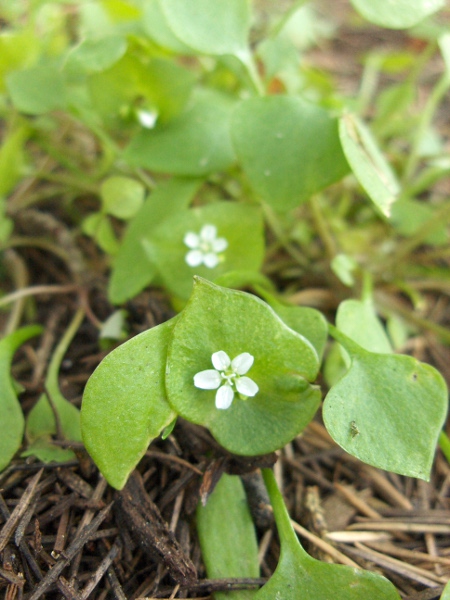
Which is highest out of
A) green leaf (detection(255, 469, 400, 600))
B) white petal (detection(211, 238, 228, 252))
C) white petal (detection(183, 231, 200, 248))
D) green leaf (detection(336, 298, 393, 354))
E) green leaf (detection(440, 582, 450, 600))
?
white petal (detection(183, 231, 200, 248))

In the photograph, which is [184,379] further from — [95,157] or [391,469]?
[95,157]

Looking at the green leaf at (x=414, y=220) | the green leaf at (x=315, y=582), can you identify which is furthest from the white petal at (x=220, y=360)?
the green leaf at (x=414, y=220)

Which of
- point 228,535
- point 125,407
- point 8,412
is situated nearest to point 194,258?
point 125,407

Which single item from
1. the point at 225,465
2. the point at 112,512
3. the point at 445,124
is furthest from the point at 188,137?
the point at 445,124

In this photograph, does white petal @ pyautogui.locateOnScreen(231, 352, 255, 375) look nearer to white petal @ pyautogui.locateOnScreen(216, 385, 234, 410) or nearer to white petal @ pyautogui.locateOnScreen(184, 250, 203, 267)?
white petal @ pyautogui.locateOnScreen(216, 385, 234, 410)

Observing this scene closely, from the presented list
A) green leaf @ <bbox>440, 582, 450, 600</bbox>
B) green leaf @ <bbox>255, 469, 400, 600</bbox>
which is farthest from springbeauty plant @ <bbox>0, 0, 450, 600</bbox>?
green leaf @ <bbox>440, 582, 450, 600</bbox>
